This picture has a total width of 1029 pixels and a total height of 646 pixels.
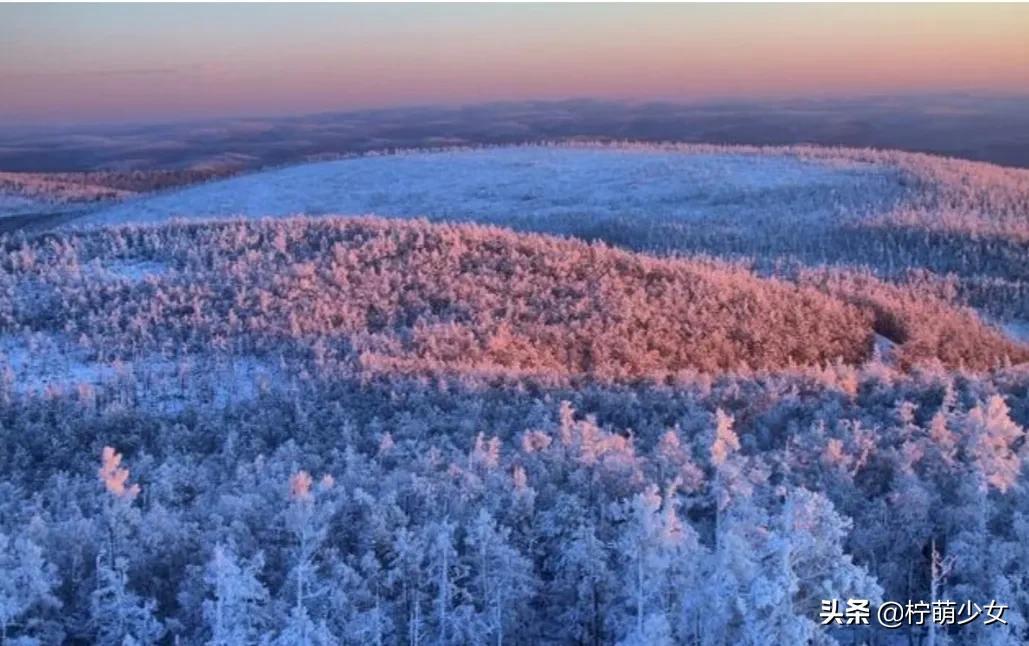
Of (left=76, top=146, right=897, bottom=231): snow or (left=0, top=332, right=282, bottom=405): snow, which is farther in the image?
(left=76, top=146, right=897, bottom=231): snow

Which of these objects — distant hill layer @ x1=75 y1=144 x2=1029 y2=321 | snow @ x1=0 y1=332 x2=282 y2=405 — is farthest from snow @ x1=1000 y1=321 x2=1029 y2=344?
snow @ x1=0 y1=332 x2=282 y2=405

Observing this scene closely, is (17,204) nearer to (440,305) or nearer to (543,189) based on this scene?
(543,189)

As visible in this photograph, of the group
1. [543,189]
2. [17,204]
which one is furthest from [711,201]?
[17,204]

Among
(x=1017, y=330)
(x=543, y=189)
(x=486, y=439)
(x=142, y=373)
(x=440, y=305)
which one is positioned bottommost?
(x=1017, y=330)

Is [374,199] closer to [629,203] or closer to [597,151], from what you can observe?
[629,203]

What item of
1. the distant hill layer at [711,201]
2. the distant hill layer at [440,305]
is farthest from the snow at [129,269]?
the distant hill layer at [711,201]

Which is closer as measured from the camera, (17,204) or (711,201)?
(711,201)

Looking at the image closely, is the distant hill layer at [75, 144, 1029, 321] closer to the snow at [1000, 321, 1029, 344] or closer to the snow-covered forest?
the snow at [1000, 321, 1029, 344]
